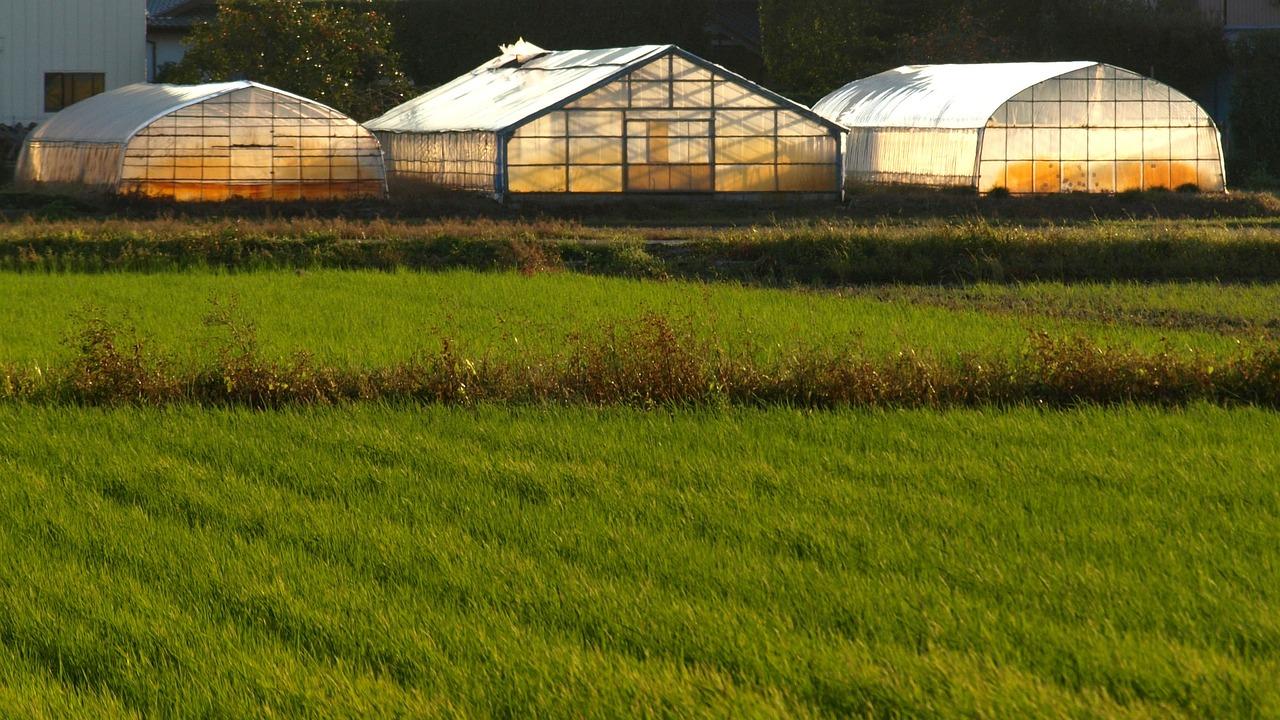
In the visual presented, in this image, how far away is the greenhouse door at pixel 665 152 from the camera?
96.0ft

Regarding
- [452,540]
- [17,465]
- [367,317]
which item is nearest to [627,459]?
[452,540]

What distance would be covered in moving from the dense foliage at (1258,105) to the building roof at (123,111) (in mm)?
20257

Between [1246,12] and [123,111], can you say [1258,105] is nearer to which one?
[1246,12]

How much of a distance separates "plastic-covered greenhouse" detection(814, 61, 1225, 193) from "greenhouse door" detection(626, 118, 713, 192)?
4.40 meters

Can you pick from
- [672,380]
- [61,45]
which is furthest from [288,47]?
[672,380]

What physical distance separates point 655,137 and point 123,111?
9.45 m

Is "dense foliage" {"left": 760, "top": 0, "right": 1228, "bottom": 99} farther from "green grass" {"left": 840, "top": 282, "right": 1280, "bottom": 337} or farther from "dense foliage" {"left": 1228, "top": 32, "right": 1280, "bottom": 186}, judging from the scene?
"green grass" {"left": 840, "top": 282, "right": 1280, "bottom": 337}

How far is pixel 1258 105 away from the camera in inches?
1449

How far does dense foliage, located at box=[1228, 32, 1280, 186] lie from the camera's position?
36781 mm

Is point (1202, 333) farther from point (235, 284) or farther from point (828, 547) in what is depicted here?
point (235, 284)

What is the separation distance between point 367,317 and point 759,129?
16.6 meters

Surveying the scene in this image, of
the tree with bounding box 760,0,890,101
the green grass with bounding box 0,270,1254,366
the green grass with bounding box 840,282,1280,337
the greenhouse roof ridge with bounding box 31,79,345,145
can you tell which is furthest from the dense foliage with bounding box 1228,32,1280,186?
the green grass with bounding box 0,270,1254,366

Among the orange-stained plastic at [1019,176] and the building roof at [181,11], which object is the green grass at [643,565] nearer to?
the orange-stained plastic at [1019,176]

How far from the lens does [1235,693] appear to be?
471cm
